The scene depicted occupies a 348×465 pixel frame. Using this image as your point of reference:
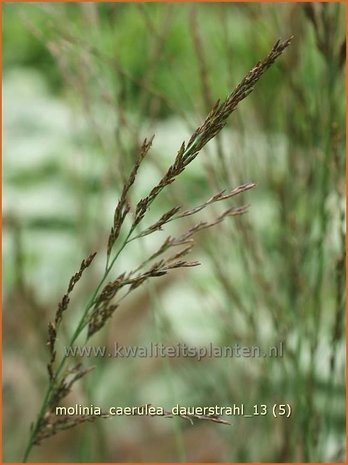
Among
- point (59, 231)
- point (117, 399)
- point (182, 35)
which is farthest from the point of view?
point (182, 35)

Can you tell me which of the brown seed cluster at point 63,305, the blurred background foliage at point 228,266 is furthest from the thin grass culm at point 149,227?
the blurred background foliage at point 228,266

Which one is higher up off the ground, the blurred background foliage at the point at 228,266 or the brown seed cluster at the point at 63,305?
the blurred background foliage at the point at 228,266

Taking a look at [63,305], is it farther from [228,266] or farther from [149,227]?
[228,266]

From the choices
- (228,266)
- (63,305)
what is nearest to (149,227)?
(63,305)

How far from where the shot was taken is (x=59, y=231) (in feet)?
7.25

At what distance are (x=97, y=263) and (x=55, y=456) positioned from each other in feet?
1.80

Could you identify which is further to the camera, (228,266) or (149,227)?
(228,266)

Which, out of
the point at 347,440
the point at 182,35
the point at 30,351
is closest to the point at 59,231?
the point at 30,351

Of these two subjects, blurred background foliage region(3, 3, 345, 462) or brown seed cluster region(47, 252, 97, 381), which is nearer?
brown seed cluster region(47, 252, 97, 381)

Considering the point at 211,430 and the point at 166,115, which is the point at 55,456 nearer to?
the point at 211,430

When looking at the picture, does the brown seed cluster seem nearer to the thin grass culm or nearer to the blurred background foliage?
the thin grass culm

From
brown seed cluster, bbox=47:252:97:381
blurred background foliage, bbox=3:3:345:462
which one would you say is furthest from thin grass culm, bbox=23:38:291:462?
blurred background foliage, bbox=3:3:345:462

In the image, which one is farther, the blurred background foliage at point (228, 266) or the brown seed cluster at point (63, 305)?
the blurred background foliage at point (228, 266)

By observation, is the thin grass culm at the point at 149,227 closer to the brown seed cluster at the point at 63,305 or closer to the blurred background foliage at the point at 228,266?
the brown seed cluster at the point at 63,305
